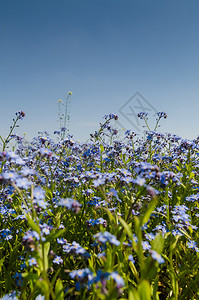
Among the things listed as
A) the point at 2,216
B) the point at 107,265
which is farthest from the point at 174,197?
the point at 2,216

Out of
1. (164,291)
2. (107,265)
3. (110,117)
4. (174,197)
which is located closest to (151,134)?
(110,117)

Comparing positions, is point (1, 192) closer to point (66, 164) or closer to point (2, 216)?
point (2, 216)

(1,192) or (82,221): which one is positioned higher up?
(1,192)

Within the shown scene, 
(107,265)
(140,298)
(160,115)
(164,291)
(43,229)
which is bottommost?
(164,291)

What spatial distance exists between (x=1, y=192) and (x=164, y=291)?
3079mm

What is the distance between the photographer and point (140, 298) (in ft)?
4.45

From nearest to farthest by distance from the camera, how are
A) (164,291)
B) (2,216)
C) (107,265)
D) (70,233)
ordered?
(107,265)
(164,291)
(70,233)
(2,216)

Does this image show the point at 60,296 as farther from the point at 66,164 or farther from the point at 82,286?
the point at 66,164

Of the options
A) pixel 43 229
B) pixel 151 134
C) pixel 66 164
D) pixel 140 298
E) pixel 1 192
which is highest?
pixel 151 134

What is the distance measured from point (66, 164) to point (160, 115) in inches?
112

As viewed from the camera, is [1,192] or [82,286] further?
[1,192]

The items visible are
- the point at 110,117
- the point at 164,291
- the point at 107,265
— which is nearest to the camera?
the point at 107,265

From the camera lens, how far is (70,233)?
3.51 m

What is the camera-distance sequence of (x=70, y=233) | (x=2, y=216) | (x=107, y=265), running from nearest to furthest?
(x=107, y=265) < (x=70, y=233) < (x=2, y=216)
